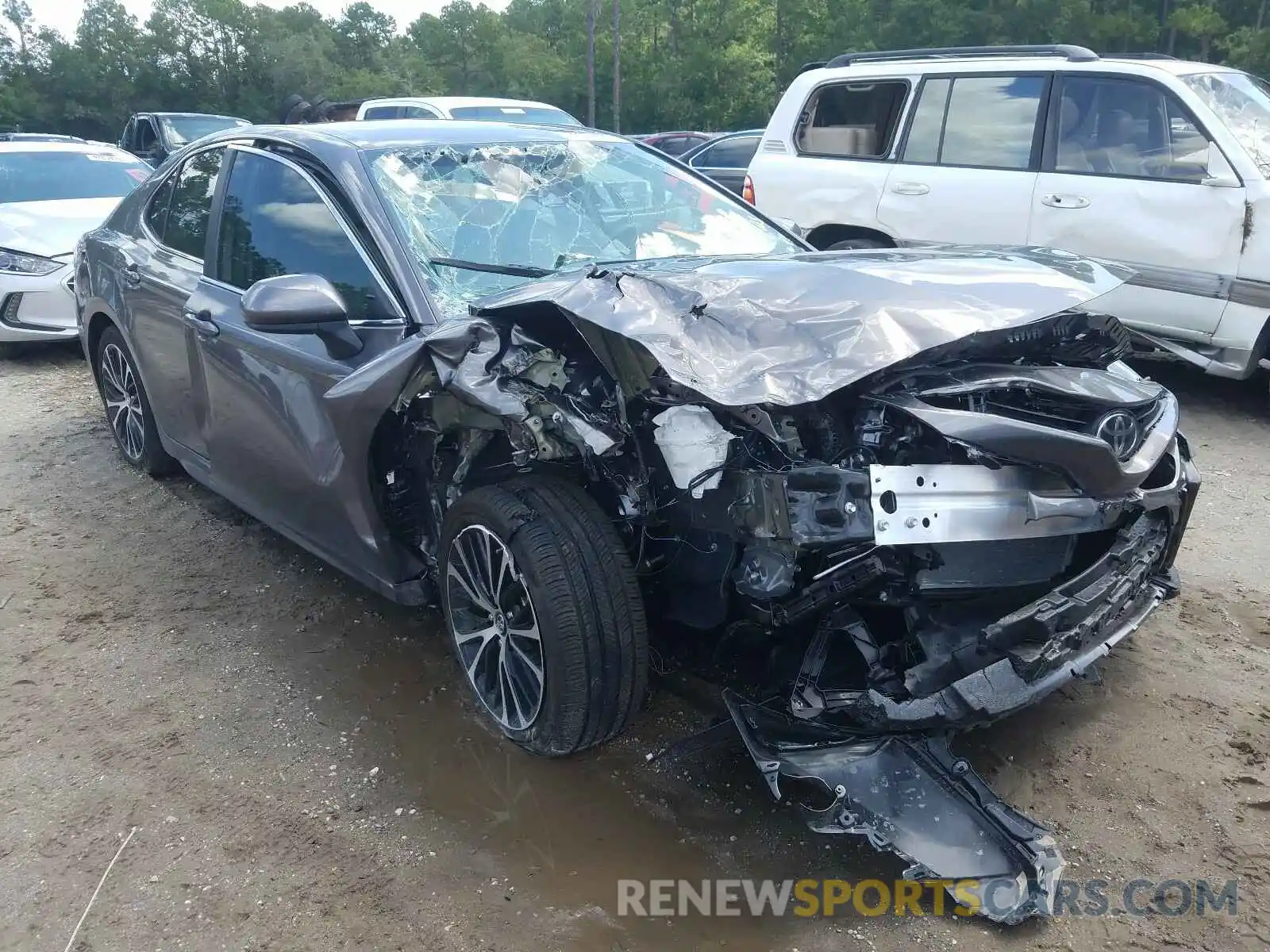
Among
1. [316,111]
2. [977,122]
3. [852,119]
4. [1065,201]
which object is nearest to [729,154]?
[316,111]

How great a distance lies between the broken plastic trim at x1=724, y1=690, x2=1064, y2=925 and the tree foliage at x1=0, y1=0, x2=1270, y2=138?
2774cm

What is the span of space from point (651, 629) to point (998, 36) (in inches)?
1318

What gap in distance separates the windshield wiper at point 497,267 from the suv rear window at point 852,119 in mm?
4535

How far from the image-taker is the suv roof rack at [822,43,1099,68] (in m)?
6.24

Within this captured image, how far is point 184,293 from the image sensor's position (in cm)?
407

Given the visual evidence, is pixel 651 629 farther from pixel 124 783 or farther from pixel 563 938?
pixel 124 783

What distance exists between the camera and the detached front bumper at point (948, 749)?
230 centimetres

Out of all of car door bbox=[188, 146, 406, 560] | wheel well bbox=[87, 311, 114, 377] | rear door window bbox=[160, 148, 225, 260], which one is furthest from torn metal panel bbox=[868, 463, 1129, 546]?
wheel well bbox=[87, 311, 114, 377]

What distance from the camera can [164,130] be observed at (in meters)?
16.0

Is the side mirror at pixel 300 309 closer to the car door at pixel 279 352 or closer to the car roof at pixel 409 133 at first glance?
the car door at pixel 279 352

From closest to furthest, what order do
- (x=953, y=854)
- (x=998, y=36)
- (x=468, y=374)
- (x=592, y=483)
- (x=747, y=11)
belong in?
1. (x=953, y=854)
2. (x=468, y=374)
3. (x=592, y=483)
4. (x=998, y=36)
5. (x=747, y=11)

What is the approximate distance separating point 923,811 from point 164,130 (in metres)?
17.1

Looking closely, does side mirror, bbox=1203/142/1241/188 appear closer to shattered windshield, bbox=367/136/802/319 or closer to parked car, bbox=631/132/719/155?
shattered windshield, bbox=367/136/802/319

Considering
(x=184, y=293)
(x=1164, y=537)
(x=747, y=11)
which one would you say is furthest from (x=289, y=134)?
(x=747, y=11)
